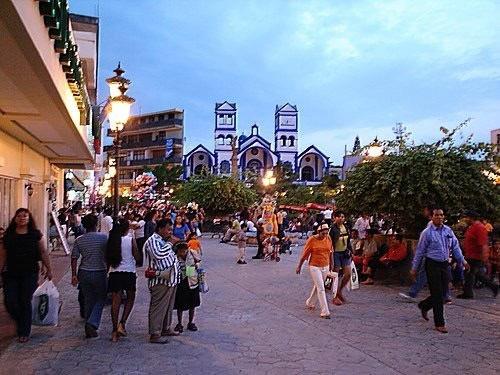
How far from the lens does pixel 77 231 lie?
838 inches

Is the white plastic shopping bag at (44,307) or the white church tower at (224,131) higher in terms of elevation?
the white church tower at (224,131)

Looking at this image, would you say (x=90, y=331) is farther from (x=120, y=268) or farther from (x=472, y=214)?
(x=472, y=214)

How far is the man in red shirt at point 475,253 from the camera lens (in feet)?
35.8

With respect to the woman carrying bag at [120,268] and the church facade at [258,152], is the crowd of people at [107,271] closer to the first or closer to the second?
the woman carrying bag at [120,268]

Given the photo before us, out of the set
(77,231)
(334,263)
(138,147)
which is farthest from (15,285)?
(138,147)

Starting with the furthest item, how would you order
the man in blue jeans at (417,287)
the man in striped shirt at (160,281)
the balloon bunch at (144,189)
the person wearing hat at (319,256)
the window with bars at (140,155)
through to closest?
1. the window with bars at (140,155)
2. the balloon bunch at (144,189)
3. the man in blue jeans at (417,287)
4. the person wearing hat at (319,256)
5. the man in striped shirt at (160,281)

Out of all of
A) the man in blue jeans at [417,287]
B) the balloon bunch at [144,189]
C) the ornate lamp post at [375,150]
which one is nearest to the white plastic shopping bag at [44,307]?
the man in blue jeans at [417,287]

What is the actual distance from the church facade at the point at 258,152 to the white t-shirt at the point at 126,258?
231ft

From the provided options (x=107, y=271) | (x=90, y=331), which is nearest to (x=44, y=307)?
(x=90, y=331)

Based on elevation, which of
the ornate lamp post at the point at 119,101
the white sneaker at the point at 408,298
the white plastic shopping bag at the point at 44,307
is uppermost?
the ornate lamp post at the point at 119,101

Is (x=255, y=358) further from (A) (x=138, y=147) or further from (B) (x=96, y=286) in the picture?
(A) (x=138, y=147)

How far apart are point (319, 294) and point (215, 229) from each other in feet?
93.9

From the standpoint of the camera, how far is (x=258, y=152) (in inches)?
3159

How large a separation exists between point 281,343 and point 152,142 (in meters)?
77.1
